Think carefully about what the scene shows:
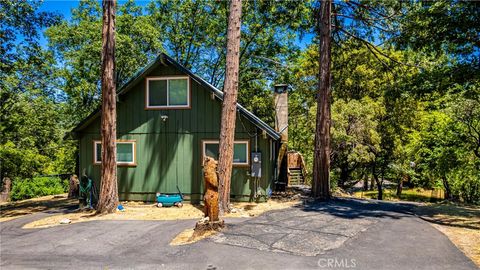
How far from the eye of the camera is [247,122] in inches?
498

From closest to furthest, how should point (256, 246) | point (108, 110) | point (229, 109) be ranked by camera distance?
point (256, 246) → point (229, 109) → point (108, 110)

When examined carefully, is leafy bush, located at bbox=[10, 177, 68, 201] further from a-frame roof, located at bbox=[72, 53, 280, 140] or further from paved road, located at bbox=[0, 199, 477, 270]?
paved road, located at bbox=[0, 199, 477, 270]

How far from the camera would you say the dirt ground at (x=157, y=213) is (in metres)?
10.4

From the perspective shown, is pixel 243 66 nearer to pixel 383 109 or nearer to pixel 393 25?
pixel 383 109

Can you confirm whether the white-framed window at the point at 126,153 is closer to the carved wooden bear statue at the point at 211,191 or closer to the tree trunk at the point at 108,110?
the tree trunk at the point at 108,110

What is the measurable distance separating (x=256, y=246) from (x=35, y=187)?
70.0 ft

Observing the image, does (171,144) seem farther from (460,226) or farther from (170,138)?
(460,226)

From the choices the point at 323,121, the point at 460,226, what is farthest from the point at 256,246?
the point at 323,121

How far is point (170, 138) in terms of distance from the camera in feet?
43.5

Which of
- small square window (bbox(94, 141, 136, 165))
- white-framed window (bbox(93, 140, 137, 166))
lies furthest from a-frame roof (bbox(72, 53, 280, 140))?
small square window (bbox(94, 141, 136, 165))

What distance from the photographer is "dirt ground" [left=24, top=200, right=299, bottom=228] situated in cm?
1045

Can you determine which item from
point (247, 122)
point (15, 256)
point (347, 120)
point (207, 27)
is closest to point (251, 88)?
point (207, 27)

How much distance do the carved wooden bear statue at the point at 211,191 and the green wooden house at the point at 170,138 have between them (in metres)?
4.69

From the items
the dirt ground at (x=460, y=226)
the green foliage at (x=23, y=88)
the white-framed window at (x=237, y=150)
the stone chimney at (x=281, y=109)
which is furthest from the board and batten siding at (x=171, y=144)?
the dirt ground at (x=460, y=226)
